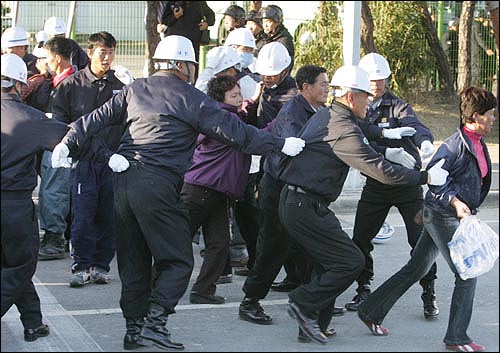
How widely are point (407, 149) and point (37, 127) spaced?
2896 millimetres

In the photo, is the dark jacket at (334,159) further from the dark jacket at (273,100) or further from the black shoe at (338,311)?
the dark jacket at (273,100)

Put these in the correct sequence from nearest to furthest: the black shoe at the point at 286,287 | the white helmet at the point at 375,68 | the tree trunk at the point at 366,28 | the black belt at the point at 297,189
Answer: the black belt at the point at 297,189 < the white helmet at the point at 375,68 < the black shoe at the point at 286,287 < the tree trunk at the point at 366,28

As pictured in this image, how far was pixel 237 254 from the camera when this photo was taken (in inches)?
356

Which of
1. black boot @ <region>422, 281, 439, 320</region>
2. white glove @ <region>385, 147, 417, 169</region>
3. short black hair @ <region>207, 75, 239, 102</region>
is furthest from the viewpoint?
short black hair @ <region>207, 75, 239, 102</region>

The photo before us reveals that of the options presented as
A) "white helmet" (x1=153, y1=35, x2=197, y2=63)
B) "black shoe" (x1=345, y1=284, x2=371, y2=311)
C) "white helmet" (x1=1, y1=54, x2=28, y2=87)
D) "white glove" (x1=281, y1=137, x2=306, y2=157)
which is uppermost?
"white helmet" (x1=153, y1=35, x2=197, y2=63)

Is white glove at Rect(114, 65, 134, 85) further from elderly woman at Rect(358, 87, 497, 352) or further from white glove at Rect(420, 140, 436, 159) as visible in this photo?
elderly woman at Rect(358, 87, 497, 352)

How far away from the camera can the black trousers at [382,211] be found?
7223 millimetres

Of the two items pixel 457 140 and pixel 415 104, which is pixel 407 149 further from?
pixel 415 104

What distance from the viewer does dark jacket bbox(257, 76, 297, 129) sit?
784 cm

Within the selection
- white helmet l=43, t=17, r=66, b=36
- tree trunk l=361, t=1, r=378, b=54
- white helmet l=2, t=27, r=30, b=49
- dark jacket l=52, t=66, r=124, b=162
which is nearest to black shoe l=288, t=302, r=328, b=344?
dark jacket l=52, t=66, r=124, b=162

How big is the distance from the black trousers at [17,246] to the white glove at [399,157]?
2.42 metres

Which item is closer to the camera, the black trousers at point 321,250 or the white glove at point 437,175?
the white glove at point 437,175

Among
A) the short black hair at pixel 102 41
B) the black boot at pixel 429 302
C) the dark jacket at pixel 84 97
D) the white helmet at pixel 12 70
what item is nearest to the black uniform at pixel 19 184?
the white helmet at pixel 12 70

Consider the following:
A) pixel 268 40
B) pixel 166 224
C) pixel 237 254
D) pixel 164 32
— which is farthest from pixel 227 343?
pixel 164 32
